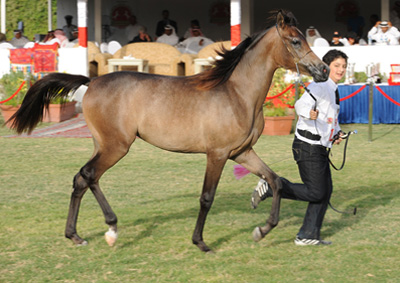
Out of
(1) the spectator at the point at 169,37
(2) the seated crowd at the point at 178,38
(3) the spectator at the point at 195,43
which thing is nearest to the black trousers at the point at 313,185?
(2) the seated crowd at the point at 178,38

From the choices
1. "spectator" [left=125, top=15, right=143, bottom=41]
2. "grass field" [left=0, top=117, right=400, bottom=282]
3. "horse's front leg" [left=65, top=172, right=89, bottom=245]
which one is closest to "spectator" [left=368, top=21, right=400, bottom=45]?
"grass field" [left=0, top=117, right=400, bottom=282]

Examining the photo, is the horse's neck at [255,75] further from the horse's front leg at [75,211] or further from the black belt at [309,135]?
the horse's front leg at [75,211]

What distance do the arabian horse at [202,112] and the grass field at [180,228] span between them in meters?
0.29

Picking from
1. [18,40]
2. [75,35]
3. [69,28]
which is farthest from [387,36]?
[18,40]

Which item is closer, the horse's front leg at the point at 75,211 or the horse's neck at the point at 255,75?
the horse's neck at the point at 255,75

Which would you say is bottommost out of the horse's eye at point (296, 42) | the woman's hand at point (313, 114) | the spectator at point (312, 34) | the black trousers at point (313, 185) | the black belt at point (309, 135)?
the black trousers at point (313, 185)

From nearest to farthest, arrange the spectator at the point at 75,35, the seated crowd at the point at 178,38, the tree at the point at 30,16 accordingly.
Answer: the seated crowd at the point at 178,38, the spectator at the point at 75,35, the tree at the point at 30,16

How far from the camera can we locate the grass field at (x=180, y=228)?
504cm

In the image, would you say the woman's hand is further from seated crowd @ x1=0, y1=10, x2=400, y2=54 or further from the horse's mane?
seated crowd @ x1=0, y1=10, x2=400, y2=54

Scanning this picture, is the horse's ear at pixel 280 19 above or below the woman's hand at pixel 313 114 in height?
above

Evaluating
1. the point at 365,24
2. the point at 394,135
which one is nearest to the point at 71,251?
the point at 394,135

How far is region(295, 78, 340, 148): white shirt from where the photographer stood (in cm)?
568

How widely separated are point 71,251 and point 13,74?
11011mm

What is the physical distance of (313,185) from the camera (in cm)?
575
